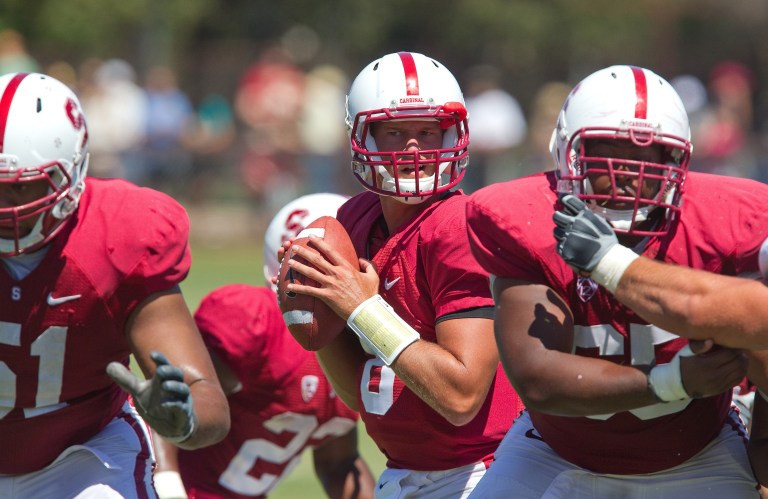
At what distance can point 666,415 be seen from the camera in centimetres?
337

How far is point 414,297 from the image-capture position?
370cm

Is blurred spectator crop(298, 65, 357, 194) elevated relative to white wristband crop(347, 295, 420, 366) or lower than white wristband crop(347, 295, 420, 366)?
lower

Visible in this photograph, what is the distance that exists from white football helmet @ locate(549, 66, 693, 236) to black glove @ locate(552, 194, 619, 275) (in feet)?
0.39

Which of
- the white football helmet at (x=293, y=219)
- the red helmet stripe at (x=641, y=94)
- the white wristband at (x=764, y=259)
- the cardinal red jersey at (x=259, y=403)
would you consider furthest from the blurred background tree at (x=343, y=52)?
the white wristband at (x=764, y=259)

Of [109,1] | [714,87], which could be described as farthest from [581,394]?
[109,1]

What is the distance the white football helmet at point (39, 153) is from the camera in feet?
11.6

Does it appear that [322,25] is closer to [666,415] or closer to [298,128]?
[298,128]

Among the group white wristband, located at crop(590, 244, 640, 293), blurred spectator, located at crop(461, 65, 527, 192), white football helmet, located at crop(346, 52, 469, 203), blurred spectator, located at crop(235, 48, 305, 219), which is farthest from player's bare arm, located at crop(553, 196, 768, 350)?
blurred spectator, located at crop(235, 48, 305, 219)

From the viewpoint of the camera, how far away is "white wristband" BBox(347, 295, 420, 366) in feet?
11.5

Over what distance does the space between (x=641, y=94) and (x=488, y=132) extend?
1258 cm

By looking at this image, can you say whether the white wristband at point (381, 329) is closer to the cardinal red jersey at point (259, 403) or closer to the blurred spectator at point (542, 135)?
the cardinal red jersey at point (259, 403)

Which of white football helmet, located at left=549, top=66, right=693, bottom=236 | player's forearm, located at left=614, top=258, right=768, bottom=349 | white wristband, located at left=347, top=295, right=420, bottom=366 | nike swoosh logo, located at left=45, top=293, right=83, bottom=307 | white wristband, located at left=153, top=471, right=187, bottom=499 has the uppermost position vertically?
white football helmet, located at left=549, top=66, right=693, bottom=236

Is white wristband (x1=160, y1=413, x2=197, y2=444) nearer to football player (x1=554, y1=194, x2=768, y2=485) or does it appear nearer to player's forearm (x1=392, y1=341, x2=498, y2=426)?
player's forearm (x1=392, y1=341, x2=498, y2=426)

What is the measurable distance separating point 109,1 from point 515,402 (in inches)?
647
